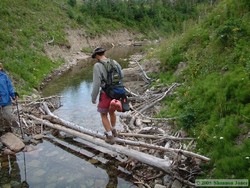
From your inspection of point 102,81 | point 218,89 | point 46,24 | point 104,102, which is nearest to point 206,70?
point 218,89

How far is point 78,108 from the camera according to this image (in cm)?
1630

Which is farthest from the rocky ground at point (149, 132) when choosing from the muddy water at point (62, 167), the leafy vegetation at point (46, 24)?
the leafy vegetation at point (46, 24)

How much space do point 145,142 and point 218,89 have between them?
9.46ft

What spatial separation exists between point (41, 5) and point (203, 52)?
32899 mm

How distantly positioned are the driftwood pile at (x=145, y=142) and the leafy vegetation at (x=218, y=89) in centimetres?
49

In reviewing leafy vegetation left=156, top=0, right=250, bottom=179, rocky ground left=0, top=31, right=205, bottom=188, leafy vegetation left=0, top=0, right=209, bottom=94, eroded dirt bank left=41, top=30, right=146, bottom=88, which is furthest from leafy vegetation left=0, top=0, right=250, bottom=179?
eroded dirt bank left=41, top=30, right=146, bottom=88

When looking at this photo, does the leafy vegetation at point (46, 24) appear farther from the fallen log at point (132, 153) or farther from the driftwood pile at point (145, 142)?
the fallen log at point (132, 153)

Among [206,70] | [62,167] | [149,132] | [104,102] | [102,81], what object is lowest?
[62,167]

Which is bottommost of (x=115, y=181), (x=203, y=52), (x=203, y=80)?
(x=115, y=181)

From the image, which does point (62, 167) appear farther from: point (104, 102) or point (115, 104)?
point (115, 104)

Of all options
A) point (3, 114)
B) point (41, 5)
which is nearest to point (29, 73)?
point (3, 114)

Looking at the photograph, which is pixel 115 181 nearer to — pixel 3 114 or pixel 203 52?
pixel 3 114

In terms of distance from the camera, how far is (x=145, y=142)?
994 cm

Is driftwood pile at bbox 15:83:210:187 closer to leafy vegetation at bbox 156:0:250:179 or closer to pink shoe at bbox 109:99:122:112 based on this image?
leafy vegetation at bbox 156:0:250:179
